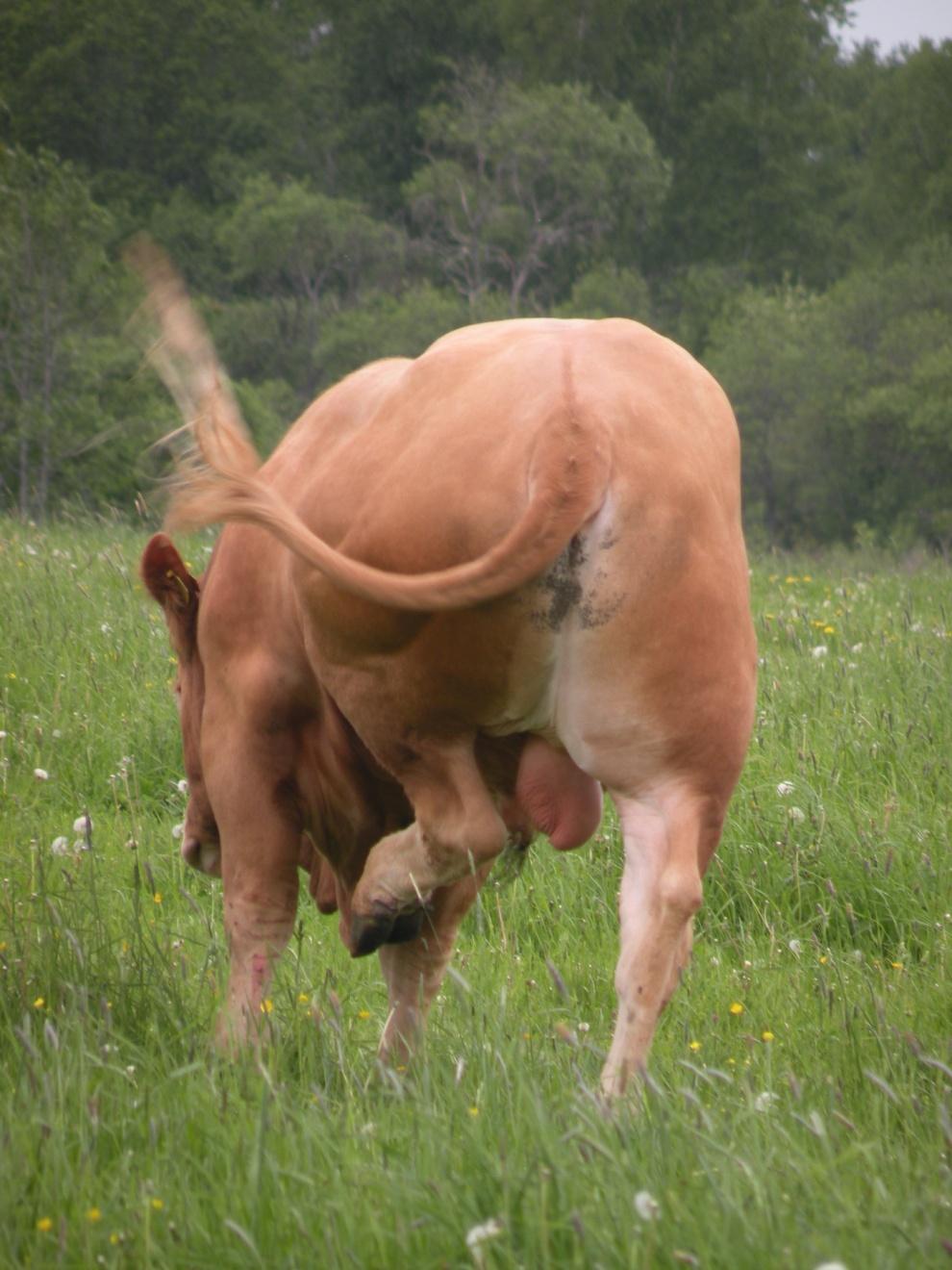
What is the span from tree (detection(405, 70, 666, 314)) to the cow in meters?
36.9

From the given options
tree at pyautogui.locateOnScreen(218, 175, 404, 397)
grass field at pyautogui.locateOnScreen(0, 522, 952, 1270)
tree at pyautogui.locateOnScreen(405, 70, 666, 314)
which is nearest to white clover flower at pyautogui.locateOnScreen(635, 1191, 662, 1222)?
grass field at pyautogui.locateOnScreen(0, 522, 952, 1270)

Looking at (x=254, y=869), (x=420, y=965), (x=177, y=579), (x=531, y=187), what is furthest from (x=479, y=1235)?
(x=531, y=187)

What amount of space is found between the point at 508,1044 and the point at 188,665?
1.38 metres

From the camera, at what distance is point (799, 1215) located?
2.07 m

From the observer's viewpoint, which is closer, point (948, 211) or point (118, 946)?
point (118, 946)

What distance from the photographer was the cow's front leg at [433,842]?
308 centimetres

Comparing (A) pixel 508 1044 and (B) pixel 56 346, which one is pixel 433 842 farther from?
(B) pixel 56 346

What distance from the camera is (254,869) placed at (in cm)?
364

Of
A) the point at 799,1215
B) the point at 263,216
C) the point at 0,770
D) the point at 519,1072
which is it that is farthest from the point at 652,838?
the point at 263,216

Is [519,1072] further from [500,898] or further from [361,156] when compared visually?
[361,156]

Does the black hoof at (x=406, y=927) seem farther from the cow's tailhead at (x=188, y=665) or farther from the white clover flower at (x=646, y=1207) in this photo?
the white clover flower at (x=646, y=1207)

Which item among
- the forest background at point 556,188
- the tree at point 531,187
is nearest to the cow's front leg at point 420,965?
the forest background at point 556,188

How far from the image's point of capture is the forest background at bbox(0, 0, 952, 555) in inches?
1492

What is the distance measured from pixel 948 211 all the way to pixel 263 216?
17504 millimetres
